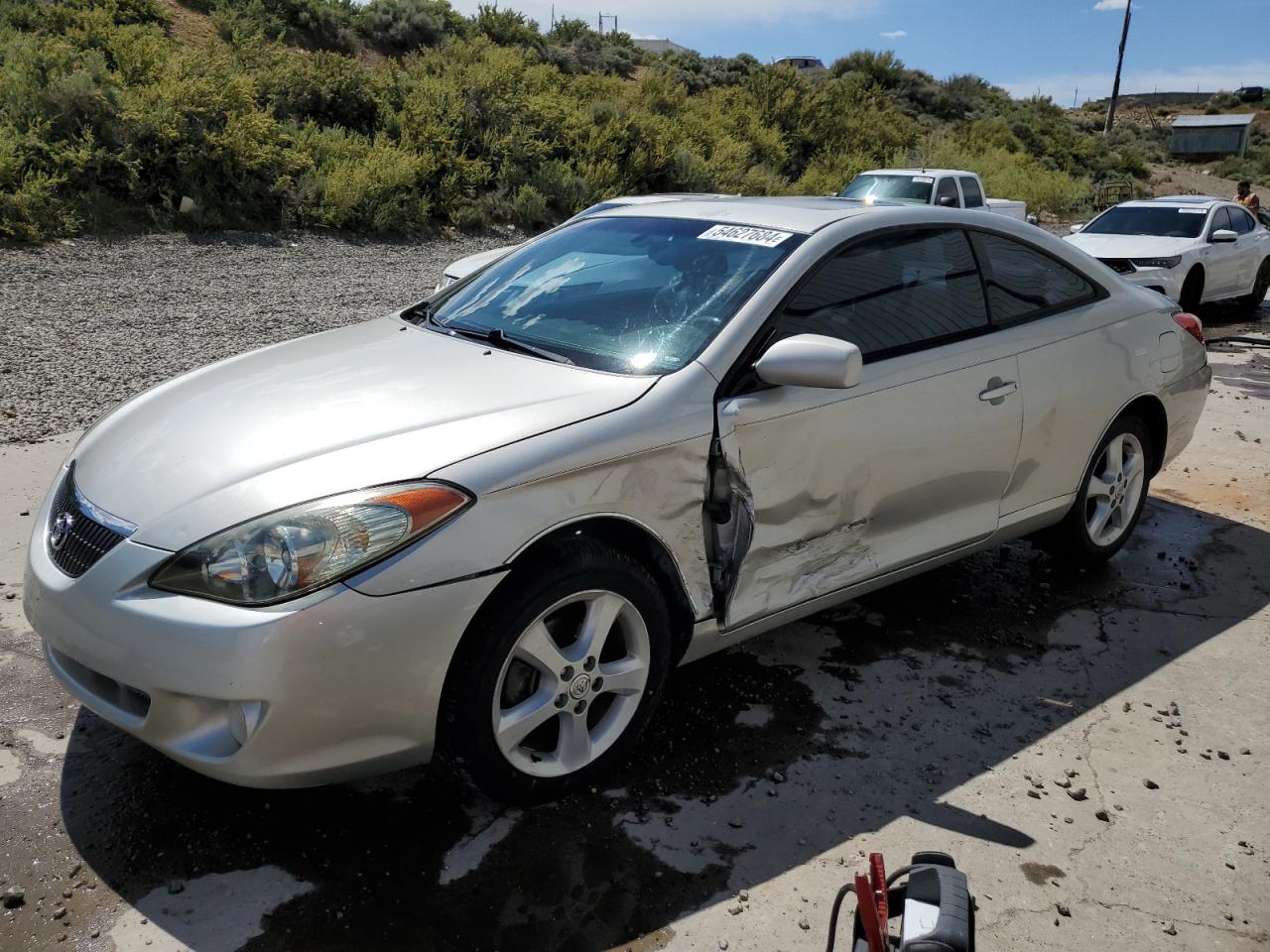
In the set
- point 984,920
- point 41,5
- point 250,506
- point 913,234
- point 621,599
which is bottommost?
point 984,920

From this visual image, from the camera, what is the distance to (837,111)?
3020 centimetres

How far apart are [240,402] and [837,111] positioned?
1168 inches

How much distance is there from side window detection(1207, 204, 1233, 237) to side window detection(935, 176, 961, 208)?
3.29 m

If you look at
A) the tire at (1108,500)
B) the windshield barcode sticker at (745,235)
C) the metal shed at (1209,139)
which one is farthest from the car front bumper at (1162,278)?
the metal shed at (1209,139)

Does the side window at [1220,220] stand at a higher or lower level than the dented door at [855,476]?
higher

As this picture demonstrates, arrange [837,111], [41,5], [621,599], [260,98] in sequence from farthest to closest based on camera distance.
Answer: [837,111] → [41,5] → [260,98] → [621,599]

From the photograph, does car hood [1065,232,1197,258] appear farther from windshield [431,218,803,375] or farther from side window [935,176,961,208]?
windshield [431,218,803,375]

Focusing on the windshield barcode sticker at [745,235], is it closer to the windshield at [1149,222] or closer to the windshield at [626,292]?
the windshield at [626,292]

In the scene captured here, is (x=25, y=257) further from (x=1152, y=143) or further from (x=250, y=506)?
(x=1152, y=143)

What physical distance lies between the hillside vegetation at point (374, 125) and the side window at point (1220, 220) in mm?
9296

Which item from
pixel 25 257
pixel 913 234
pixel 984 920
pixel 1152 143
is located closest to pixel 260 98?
pixel 25 257

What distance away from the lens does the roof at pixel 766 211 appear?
371 cm

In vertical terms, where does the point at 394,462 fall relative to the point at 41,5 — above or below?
below

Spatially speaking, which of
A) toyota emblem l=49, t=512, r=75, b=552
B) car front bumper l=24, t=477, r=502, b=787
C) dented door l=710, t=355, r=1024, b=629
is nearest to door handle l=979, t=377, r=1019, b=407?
dented door l=710, t=355, r=1024, b=629
